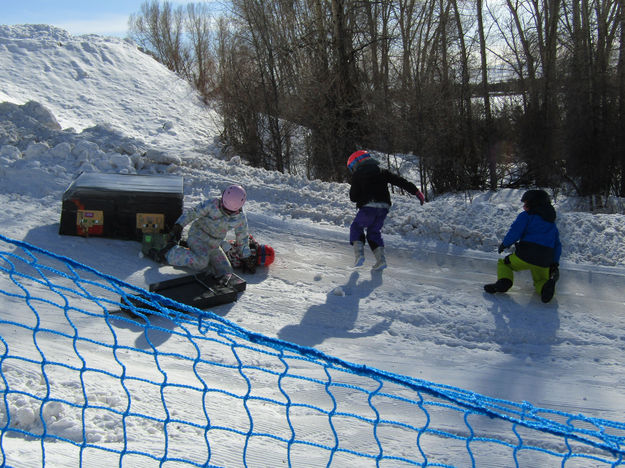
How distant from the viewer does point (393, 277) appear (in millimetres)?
5441

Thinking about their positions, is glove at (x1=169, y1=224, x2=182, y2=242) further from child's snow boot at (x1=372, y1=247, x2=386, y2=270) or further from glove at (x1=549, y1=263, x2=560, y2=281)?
glove at (x1=549, y1=263, x2=560, y2=281)

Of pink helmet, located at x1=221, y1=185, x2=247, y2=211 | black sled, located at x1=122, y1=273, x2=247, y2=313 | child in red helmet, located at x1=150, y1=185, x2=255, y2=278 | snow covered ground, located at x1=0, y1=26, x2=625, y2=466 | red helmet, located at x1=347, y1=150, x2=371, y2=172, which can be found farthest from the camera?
red helmet, located at x1=347, y1=150, x2=371, y2=172

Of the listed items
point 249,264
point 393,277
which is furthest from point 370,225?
point 249,264

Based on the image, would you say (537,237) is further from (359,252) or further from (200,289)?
(200,289)

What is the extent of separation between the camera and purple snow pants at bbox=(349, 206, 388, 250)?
5.39 metres

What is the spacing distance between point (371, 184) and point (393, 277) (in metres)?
0.96

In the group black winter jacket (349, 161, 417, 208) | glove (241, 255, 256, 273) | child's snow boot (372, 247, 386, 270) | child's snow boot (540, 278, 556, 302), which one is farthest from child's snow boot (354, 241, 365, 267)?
child's snow boot (540, 278, 556, 302)

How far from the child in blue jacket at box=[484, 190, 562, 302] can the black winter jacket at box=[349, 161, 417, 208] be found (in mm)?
1087

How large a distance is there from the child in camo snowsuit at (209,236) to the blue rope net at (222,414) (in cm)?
124

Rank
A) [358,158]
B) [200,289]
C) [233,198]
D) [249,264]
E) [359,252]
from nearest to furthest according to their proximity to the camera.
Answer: [200,289] < [233,198] < [249,264] < [359,252] < [358,158]

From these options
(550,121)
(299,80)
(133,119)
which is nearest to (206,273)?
(299,80)

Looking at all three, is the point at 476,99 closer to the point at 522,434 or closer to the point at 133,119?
the point at 133,119

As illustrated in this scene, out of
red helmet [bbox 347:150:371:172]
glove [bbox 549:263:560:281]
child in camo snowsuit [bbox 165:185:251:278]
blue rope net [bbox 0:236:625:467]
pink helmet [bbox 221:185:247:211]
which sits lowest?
blue rope net [bbox 0:236:625:467]

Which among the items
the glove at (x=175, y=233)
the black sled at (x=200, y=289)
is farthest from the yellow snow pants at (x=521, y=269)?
the glove at (x=175, y=233)
